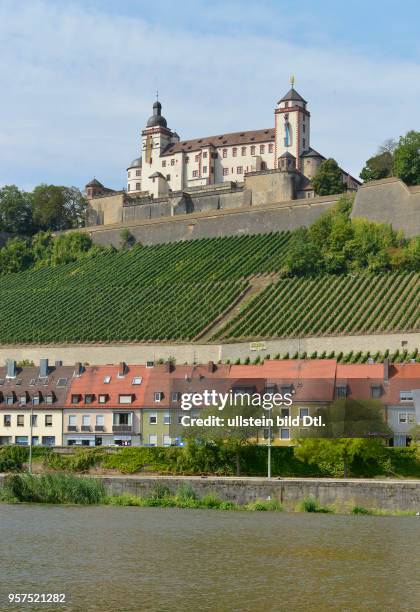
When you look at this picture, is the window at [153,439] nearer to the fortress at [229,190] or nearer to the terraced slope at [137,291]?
the terraced slope at [137,291]

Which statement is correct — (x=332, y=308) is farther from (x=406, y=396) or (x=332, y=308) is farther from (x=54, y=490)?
(x=54, y=490)

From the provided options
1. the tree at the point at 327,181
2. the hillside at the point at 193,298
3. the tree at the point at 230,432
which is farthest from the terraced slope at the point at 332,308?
the tree at the point at 327,181

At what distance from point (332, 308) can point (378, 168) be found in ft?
122

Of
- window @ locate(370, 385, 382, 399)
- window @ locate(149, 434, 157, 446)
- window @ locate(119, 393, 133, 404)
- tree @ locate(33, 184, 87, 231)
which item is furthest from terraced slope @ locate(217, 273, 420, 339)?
tree @ locate(33, 184, 87, 231)

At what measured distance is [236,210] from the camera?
11331cm

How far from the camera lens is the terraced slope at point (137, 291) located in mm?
88188

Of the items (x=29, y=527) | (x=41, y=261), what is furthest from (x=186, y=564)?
(x=41, y=261)

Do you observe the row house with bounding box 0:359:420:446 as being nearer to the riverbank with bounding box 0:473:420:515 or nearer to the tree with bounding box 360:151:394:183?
the riverbank with bounding box 0:473:420:515

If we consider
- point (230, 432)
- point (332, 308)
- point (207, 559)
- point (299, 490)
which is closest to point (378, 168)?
point (332, 308)

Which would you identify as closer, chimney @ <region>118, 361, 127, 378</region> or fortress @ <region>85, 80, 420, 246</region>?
chimney @ <region>118, 361, 127, 378</region>

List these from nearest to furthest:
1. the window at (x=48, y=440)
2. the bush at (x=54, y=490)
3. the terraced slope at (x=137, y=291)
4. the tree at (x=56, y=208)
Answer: the bush at (x=54, y=490), the window at (x=48, y=440), the terraced slope at (x=137, y=291), the tree at (x=56, y=208)

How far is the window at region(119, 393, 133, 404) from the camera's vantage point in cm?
6576

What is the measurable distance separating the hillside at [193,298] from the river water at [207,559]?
36.3 m

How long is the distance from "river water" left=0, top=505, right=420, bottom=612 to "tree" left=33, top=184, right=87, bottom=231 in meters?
87.4
